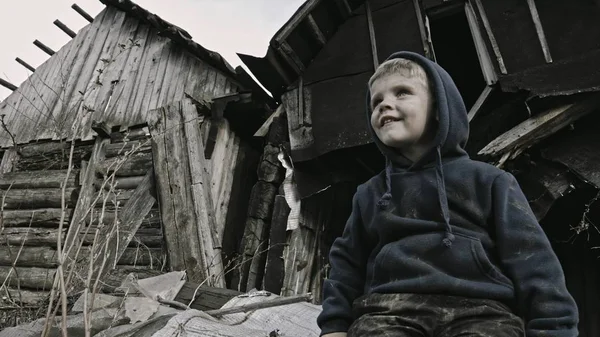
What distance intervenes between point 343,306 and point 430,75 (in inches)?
35.7

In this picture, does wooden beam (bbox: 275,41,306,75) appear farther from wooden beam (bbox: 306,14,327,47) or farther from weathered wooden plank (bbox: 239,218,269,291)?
weathered wooden plank (bbox: 239,218,269,291)

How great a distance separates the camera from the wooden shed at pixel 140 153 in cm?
646

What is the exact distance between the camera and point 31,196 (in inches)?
361

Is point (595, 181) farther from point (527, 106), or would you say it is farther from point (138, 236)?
point (138, 236)

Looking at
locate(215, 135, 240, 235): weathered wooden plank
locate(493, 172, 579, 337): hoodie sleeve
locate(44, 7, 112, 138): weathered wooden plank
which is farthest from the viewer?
locate(44, 7, 112, 138): weathered wooden plank

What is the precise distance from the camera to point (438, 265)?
5.72ft

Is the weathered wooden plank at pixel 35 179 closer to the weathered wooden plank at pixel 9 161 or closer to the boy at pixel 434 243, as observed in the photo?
the weathered wooden plank at pixel 9 161

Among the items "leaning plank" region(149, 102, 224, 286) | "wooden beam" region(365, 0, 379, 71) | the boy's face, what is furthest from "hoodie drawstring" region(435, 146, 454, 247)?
"wooden beam" region(365, 0, 379, 71)

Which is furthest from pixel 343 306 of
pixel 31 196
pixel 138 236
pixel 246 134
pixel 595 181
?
→ pixel 31 196

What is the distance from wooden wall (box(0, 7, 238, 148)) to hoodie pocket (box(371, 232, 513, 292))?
23.0 ft

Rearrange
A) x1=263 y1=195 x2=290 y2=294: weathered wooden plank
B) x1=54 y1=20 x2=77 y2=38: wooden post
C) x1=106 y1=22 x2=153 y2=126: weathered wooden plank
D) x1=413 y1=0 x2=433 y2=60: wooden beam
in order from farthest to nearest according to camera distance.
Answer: x1=54 y1=20 x2=77 y2=38: wooden post
x1=106 y1=22 x2=153 y2=126: weathered wooden plank
x1=263 y1=195 x2=290 y2=294: weathered wooden plank
x1=413 y1=0 x2=433 y2=60: wooden beam

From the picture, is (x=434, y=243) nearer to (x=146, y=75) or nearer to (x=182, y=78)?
(x=182, y=78)

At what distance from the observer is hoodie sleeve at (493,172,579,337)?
155cm

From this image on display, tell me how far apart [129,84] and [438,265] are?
8.65 m
